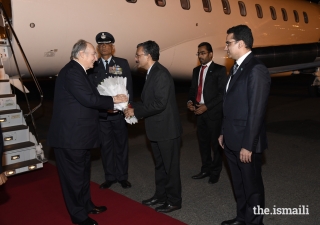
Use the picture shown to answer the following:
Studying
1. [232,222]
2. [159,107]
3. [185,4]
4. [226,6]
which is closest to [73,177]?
[159,107]

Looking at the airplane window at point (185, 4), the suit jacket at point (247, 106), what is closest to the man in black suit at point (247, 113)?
the suit jacket at point (247, 106)

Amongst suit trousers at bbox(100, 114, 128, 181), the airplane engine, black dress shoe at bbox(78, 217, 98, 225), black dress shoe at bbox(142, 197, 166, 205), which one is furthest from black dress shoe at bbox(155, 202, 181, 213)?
the airplane engine

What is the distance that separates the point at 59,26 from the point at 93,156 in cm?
236

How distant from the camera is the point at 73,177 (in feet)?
11.0

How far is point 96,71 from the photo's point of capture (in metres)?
4.59

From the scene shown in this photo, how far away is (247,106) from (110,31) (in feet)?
13.8

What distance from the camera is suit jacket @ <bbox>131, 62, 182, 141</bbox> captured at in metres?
3.45

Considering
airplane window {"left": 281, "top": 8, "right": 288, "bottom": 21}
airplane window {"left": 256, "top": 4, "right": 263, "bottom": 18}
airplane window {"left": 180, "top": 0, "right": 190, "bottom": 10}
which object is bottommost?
airplane window {"left": 281, "top": 8, "right": 288, "bottom": 21}

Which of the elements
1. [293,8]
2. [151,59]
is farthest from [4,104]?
[293,8]

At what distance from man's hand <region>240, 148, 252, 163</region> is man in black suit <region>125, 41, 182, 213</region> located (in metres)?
0.87

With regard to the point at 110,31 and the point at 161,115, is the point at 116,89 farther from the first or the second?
the point at 110,31

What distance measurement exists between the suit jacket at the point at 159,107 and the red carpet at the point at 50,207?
2.83ft

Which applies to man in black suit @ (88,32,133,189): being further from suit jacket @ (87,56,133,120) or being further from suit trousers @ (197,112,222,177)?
suit trousers @ (197,112,222,177)

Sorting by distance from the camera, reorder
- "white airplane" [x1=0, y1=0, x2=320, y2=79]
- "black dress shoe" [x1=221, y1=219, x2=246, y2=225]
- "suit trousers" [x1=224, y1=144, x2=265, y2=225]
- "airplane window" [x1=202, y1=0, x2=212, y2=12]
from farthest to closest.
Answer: "airplane window" [x1=202, y1=0, x2=212, y2=12]
"white airplane" [x1=0, y1=0, x2=320, y2=79]
"black dress shoe" [x1=221, y1=219, x2=246, y2=225]
"suit trousers" [x1=224, y1=144, x2=265, y2=225]
